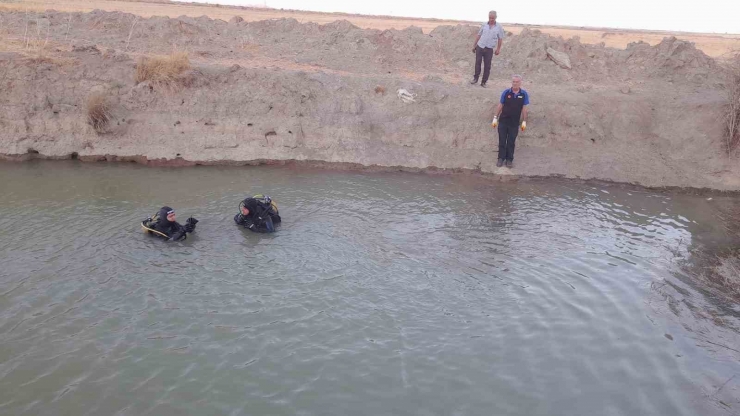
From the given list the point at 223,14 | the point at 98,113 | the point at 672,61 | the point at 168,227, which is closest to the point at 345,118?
the point at 98,113

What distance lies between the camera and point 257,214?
955cm

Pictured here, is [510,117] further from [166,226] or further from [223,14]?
[223,14]

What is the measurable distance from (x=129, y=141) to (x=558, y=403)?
1271cm

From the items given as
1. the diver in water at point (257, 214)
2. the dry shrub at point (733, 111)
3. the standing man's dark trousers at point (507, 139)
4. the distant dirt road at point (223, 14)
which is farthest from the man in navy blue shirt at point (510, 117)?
the distant dirt road at point (223, 14)

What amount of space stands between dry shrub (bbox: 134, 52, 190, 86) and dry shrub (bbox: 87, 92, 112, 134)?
1.47m

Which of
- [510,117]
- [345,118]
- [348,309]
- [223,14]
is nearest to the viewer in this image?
[348,309]

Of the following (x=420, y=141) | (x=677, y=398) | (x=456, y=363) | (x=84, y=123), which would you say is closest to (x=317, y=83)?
(x=420, y=141)

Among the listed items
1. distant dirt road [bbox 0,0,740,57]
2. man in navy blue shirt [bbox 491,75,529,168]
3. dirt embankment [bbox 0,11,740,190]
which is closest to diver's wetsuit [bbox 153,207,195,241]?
dirt embankment [bbox 0,11,740,190]

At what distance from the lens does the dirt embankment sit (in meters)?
14.0

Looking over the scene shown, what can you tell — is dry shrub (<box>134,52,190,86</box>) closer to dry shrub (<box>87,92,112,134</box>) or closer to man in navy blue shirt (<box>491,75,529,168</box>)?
dry shrub (<box>87,92,112,134</box>)

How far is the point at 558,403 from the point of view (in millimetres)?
5570

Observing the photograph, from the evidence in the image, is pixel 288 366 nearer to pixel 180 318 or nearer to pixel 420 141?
pixel 180 318

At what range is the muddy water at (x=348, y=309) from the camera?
5.60 meters

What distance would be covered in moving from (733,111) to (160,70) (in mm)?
16134
